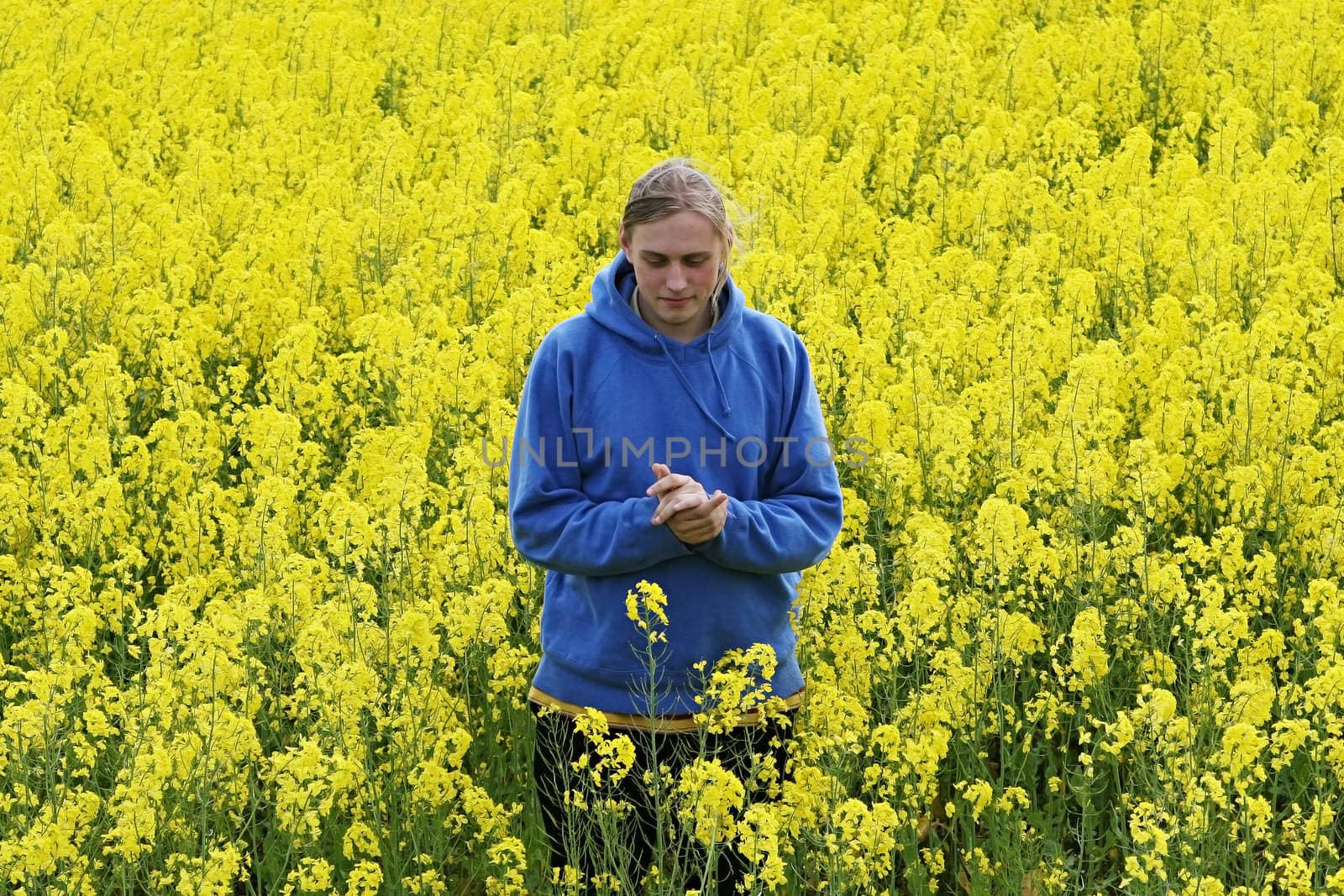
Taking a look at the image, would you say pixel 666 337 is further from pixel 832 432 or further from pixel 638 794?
pixel 832 432

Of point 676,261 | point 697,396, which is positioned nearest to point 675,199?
point 676,261

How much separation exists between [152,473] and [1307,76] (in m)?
8.12

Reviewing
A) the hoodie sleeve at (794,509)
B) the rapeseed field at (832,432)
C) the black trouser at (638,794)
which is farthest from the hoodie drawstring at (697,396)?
the black trouser at (638,794)

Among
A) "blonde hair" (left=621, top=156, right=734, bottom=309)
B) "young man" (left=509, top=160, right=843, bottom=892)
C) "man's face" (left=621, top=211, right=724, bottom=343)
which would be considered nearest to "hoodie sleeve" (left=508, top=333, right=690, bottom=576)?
"young man" (left=509, top=160, right=843, bottom=892)

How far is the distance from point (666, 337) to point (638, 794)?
1051 mm

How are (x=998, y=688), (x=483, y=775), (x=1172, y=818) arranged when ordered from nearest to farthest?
(x=1172, y=818) < (x=998, y=688) < (x=483, y=775)

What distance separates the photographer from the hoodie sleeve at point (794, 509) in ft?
11.6

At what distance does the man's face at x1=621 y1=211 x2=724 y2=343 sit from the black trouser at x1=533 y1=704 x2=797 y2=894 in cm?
92

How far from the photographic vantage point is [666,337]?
367 centimetres

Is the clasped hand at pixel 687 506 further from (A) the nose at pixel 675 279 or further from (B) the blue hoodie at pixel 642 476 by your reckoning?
(A) the nose at pixel 675 279

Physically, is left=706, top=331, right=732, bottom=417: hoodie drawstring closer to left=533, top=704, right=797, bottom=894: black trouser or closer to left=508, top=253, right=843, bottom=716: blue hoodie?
left=508, top=253, right=843, bottom=716: blue hoodie

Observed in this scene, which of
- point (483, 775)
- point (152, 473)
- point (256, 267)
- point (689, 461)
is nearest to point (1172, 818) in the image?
point (689, 461)

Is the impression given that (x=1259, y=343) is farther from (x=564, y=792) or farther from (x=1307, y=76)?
(x=1307, y=76)

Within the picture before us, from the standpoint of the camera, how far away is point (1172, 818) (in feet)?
11.6
